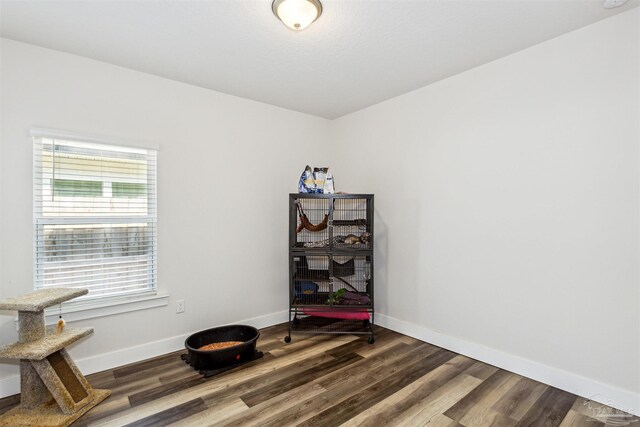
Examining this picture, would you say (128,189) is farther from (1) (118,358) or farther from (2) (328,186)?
(2) (328,186)

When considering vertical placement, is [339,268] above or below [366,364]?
above

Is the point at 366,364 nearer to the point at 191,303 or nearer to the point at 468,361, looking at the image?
the point at 468,361

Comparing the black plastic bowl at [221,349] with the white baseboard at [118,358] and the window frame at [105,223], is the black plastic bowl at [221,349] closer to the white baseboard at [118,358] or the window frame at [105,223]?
the white baseboard at [118,358]

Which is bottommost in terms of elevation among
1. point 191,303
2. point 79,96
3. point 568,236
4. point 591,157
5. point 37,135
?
point 191,303

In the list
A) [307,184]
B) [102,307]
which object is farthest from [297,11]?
[102,307]

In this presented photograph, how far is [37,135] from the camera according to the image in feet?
7.39

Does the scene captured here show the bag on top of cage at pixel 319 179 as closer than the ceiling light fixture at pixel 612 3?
No

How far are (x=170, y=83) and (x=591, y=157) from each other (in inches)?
129

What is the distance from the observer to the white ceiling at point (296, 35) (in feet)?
6.13

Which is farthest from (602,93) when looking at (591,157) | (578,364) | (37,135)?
(37,135)

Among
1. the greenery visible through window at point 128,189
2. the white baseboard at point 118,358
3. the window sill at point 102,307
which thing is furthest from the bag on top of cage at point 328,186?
the white baseboard at point 118,358

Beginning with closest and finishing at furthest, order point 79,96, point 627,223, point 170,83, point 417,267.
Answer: point 627,223
point 79,96
point 170,83
point 417,267

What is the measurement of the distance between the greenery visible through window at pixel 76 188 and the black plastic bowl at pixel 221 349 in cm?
140

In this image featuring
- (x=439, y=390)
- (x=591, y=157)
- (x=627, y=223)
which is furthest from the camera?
(x=439, y=390)
